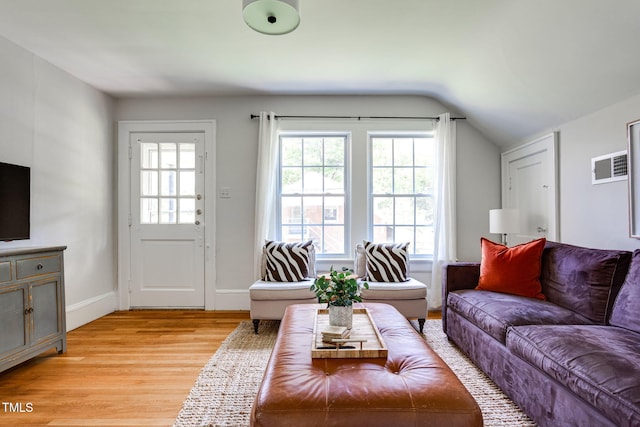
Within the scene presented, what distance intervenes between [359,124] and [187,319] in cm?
289

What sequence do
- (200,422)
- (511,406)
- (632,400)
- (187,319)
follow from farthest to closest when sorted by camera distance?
(187,319)
(511,406)
(200,422)
(632,400)

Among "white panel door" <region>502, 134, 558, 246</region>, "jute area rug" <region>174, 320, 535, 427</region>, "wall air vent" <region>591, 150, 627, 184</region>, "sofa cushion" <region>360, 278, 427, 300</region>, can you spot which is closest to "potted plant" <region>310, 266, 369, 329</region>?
"jute area rug" <region>174, 320, 535, 427</region>

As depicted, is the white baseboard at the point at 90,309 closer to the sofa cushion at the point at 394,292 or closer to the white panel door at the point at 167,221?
the white panel door at the point at 167,221

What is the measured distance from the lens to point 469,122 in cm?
394

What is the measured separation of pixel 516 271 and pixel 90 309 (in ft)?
13.4

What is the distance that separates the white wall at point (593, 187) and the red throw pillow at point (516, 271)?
48cm

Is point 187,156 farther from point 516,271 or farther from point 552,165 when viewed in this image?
point 552,165

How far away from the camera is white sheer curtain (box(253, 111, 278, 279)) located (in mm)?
3753

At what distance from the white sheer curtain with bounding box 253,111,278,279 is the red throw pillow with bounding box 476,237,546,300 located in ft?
7.35

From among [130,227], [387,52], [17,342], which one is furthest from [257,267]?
[387,52]

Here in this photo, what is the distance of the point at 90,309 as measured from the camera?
356cm

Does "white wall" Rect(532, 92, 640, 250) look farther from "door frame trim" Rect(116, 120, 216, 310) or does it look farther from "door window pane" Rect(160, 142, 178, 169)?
"door window pane" Rect(160, 142, 178, 169)

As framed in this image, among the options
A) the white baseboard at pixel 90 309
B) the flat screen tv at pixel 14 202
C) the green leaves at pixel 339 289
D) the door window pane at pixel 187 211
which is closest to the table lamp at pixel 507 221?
the green leaves at pixel 339 289

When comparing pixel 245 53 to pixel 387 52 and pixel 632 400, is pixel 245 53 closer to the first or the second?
pixel 387 52
